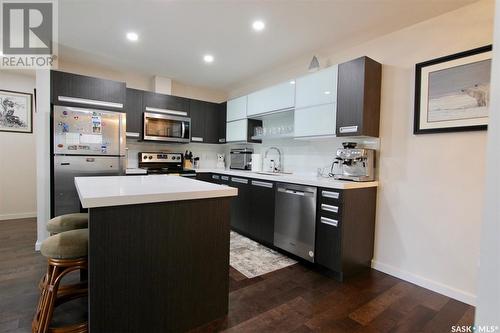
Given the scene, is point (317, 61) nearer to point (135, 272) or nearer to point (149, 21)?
point (149, 21)

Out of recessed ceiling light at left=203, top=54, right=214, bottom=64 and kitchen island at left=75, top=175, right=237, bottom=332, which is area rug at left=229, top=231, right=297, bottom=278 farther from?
recessed ceiling light at left=203, top=54, right=214, bottom=64

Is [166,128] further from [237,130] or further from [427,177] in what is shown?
[427,177]

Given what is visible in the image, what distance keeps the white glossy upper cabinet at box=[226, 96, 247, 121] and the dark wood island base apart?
8.73ft

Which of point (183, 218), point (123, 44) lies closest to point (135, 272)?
point (183, 218)

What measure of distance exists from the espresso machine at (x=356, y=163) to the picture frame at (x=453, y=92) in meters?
0.48

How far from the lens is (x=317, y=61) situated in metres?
3.04

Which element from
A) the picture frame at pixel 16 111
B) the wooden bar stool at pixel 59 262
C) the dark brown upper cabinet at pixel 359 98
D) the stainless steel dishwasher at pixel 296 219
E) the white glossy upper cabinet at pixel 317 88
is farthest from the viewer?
the picture frame at pixel 16 111

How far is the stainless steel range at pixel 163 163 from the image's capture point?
3.99 m

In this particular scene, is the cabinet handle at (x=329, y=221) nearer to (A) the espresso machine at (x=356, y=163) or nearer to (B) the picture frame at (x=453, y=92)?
(A) the espresso machine at (x=356, y=163)

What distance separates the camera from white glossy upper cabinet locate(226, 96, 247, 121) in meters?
4.08

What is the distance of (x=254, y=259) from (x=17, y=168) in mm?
4359

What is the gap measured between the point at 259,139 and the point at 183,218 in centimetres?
271

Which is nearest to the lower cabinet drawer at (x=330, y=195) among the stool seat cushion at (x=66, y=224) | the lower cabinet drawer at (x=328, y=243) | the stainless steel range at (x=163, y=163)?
the lower cabinet drawer at (x=328, y=243)

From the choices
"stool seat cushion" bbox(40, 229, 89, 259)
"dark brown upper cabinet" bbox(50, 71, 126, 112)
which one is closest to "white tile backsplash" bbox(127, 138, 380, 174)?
"dark brown upper cabinet" bbox(50, 71, 126, 112)
